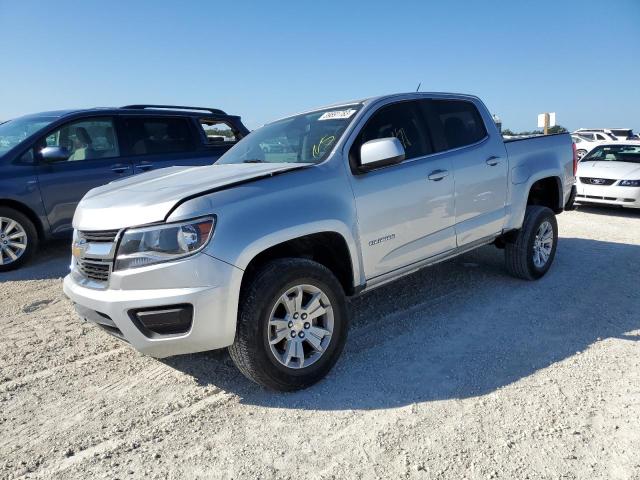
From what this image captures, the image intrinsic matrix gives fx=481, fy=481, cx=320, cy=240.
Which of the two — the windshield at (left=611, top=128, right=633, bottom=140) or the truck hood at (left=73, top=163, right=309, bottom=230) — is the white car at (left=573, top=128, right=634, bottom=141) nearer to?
the windshield at (left=611, top=128, right=633, bottom=140)

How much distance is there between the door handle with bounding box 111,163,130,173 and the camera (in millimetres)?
6164

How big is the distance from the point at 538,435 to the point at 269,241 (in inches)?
68.6

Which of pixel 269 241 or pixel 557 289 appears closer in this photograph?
pixel 269 241

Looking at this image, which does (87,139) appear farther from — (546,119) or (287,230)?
(546,119)

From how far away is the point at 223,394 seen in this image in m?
2.94

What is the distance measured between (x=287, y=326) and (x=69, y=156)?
446 cm

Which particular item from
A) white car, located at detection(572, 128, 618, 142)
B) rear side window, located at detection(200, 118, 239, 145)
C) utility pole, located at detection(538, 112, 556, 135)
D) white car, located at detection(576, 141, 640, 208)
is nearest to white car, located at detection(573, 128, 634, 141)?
white car, located at detection(572, 128, 618, 142)

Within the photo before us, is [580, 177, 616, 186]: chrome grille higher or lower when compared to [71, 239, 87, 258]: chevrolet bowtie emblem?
lower

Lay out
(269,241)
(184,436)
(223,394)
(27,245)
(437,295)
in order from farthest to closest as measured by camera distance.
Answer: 1. (27,245)
2. (437,295)
3. (223,394)
4. (269,241)
5. (184,436)

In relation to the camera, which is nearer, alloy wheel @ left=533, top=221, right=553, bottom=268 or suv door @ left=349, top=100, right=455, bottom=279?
suv door @ left=349, top=100, right=455, bottom=279

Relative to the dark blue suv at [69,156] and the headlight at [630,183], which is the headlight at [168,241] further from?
the headlight at [630,183]

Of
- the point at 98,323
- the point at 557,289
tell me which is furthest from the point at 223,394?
the point at 557,289

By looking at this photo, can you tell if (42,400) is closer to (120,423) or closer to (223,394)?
(120,423)

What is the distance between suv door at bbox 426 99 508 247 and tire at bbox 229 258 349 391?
155cm
